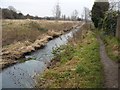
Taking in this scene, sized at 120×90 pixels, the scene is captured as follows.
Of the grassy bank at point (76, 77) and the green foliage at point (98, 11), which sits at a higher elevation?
the green foliage at point (98, 11)

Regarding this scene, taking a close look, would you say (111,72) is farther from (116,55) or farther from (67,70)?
(116,55)

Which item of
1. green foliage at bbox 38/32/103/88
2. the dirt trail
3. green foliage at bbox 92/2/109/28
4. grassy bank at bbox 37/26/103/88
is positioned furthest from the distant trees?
grassy bank at bbox 37/26/103/88

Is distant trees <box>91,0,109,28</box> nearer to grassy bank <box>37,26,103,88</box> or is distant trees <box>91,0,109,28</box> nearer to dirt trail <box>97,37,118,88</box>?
dirt trail <box>97,37,118,88</box>

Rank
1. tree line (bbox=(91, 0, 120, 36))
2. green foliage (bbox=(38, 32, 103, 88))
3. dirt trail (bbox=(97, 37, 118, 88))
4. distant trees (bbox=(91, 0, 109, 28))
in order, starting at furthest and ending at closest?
distant trees (bbox=(91, 0, 109, 28)) → tree line (bbox=(91, 0, 120, 36)) → green foliage (bbox=(38, 32, 103, 88)) → dirt trail (bbox=(97, 37, 118, 88))

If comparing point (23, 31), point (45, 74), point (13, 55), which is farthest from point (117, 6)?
point (23, 31)

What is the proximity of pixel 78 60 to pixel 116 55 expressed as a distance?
2660 mm

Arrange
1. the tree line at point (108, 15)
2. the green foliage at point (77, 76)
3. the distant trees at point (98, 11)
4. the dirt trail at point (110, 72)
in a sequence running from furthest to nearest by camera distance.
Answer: the distant trees at point (98, 11), the tree line at point (108, 15), the green foliage at point (77, 76), the dirt trail at point (110, 72)

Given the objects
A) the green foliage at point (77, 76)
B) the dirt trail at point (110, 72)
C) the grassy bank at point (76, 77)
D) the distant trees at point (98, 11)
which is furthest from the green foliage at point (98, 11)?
the grassy bank at point (76, 77)

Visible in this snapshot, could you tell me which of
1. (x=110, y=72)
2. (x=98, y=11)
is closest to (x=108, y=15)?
(x=110, y=72)

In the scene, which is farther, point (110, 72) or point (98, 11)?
point (98, 11)

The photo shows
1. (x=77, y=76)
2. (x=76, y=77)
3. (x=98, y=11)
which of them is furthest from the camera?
(x=98, y=11)

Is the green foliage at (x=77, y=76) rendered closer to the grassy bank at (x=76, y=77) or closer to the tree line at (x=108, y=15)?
the grassy bank at (x=76, y=77)

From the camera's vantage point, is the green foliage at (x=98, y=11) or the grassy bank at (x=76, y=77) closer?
the grassy bank at (x=76, y=77)

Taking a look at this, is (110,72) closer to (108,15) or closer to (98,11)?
(108,15)
